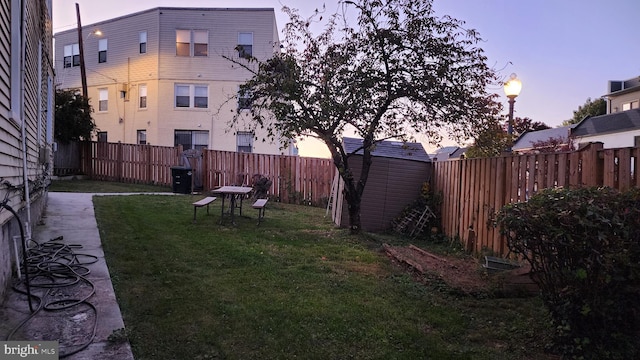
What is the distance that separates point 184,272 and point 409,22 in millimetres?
5097

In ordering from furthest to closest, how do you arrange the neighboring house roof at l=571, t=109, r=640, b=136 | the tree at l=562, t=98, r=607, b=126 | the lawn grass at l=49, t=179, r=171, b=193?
the tree at l=562, t=98, r=607, b=126
the neighboring house roof at l=571, t=109, r=640, b=136
the lawn grass at l=49, t=179, r=171, b=193

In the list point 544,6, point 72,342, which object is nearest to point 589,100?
point 544,6

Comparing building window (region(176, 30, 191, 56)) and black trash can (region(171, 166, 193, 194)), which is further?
building window (region(176, 30, 191, 56))

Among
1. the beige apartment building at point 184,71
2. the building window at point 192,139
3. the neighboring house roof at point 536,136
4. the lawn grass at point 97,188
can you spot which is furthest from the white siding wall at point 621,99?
the lawn grass at point 97,188

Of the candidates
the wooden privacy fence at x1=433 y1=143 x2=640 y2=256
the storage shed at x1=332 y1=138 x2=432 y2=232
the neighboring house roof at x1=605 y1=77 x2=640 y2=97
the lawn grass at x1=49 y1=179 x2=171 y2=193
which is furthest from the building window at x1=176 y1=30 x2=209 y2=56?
the neighboring house roof at x1=605 y1=77 x2=640 y2=97

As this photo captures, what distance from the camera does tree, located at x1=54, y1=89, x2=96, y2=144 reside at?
1772 centimetres

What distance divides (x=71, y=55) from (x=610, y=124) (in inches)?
1176

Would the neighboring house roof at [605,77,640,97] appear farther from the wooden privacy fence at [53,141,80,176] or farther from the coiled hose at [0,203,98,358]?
the coiled hose at [0,203,98,358]

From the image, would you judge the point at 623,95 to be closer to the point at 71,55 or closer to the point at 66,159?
the point at 66,159

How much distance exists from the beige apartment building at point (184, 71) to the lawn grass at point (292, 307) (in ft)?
46.8

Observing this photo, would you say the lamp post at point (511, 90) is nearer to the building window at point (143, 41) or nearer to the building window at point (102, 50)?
the building window at point (143, 41)

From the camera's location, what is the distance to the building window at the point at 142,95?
21.2 m

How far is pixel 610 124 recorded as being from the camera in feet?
82.9

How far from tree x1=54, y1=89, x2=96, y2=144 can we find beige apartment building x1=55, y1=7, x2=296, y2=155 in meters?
3.08
